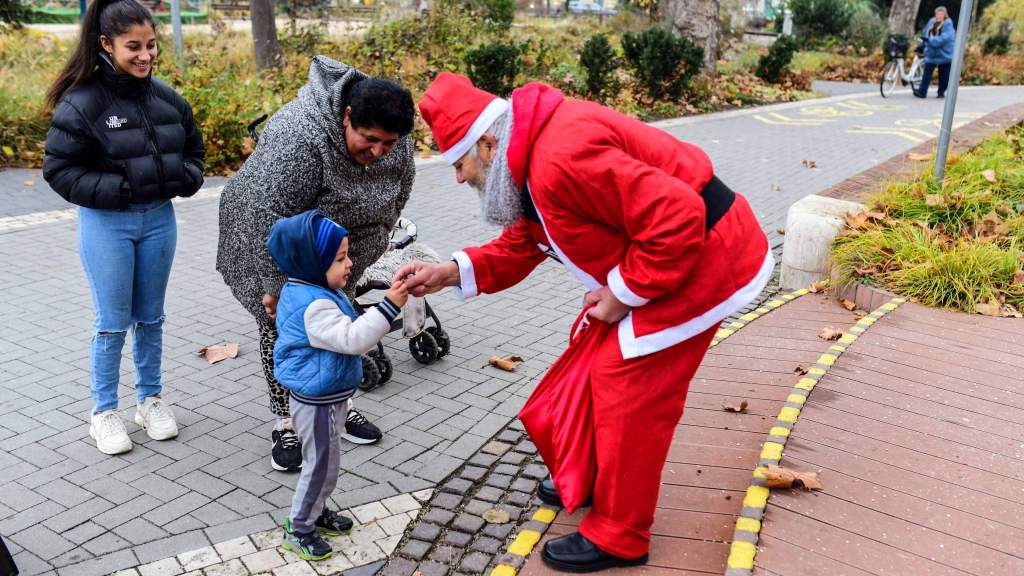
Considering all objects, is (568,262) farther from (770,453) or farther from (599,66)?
(599,66)

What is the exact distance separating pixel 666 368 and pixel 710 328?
196 mm

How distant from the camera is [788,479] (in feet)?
11.1

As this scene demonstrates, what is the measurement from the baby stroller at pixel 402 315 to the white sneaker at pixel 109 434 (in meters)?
1.18

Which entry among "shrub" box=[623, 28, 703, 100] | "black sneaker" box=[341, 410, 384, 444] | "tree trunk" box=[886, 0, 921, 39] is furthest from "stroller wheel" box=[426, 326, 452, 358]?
"tree trunk" box=[886, 0, 921, 39]

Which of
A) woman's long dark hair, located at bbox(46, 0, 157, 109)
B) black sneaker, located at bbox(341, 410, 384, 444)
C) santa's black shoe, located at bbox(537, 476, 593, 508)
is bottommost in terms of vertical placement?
black sneaker, located at bbox(341, 410, 384, 444)

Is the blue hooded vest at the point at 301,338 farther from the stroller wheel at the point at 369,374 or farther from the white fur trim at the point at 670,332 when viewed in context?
the stroller wheel at the point at 369,374

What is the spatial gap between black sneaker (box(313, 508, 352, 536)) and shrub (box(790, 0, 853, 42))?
2953 cm

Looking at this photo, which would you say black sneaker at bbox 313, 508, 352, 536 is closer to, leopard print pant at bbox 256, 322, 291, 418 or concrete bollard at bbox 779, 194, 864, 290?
leopard print pant at bbox 256, 322, 291, 418

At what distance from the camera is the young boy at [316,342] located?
310 centimetres

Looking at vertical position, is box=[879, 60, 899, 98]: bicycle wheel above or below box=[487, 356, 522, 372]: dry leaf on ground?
above

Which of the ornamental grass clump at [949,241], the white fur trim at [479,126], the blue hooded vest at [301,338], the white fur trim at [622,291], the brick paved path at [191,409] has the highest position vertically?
the white fur trim at [479,126]

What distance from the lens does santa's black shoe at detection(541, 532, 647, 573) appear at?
313 centimetres

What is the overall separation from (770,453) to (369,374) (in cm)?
218

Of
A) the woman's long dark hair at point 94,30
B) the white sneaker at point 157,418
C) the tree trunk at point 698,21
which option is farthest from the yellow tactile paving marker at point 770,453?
the tree trunk at point 698,21
